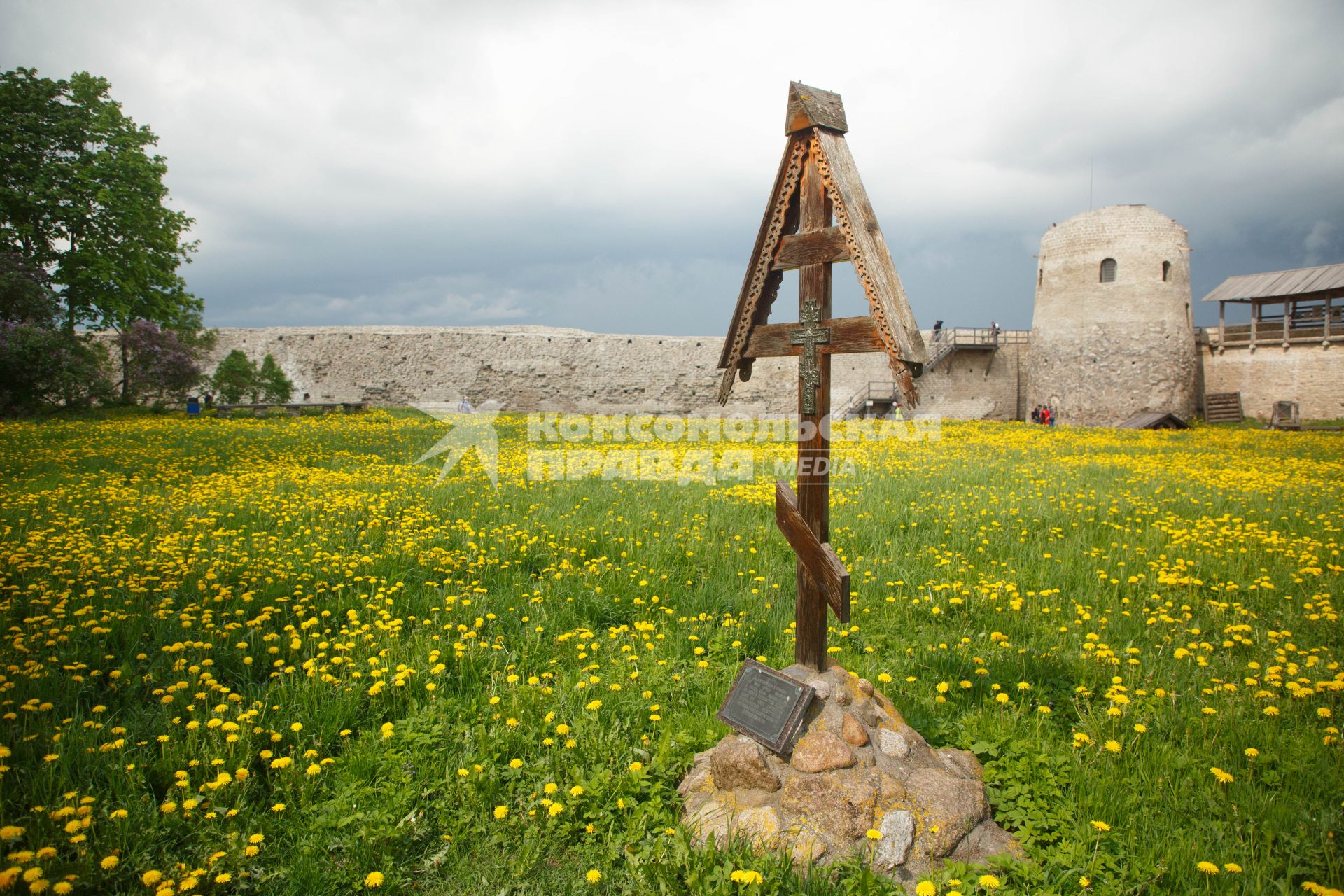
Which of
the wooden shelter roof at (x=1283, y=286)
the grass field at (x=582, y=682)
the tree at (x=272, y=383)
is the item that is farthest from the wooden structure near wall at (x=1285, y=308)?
the tree at (x=272, y=383)

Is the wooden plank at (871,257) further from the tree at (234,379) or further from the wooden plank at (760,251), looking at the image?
the tree at (234,379)

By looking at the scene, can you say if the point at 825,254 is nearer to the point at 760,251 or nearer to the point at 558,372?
the point at 760,251

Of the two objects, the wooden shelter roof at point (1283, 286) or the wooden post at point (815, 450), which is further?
the wooden shelter roof at point (1283, 286)

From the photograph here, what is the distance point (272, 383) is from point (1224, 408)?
127ft

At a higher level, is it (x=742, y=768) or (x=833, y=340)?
(x=833, y=340)

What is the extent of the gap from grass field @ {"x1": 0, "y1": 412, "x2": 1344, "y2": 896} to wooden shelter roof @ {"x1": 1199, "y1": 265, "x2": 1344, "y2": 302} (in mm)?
26051

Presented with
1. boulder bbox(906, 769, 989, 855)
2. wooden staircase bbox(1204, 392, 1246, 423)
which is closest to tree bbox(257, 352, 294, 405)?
boulder bbox(906, 769, 989, 855)

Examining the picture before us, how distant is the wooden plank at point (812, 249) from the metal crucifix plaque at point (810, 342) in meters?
→ 0.23

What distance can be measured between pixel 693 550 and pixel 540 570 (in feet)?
5.23

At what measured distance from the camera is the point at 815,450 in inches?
145

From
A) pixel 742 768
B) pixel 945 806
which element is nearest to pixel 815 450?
pixel 742 768

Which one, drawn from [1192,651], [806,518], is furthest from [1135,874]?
[1192,651]

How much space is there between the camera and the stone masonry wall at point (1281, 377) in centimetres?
2597

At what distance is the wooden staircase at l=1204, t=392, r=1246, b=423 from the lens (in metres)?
27.7
